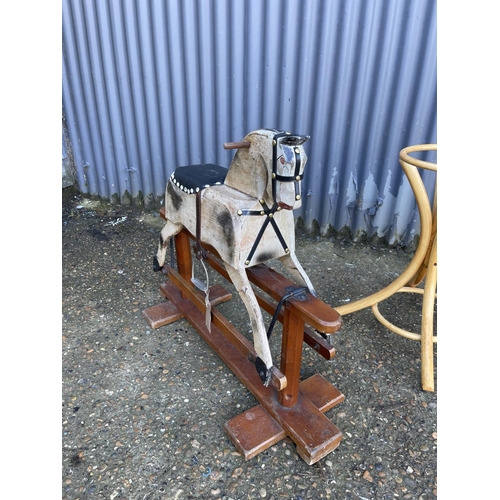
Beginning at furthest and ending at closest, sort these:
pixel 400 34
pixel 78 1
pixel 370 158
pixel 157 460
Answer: pixel 78 1, pixel 370 158, pixel 400 34, pixel 157 460

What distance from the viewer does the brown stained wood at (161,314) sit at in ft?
7.99

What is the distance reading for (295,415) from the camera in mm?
1797

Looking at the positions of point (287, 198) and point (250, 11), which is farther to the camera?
point (250, 11)

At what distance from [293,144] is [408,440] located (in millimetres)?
1420

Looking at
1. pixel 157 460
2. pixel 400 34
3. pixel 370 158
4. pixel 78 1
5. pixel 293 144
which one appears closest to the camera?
pixel 293 144

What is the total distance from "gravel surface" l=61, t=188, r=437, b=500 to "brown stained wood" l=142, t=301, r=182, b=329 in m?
0.05

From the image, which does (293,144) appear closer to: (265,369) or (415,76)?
(265,369)

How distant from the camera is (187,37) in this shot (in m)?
3.11

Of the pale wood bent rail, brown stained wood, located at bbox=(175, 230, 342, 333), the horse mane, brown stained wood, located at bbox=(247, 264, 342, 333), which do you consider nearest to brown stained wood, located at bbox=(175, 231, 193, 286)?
brown stained wood, located at bbox=(175, 230, 342, 333)

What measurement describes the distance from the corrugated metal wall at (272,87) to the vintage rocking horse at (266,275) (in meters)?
1.41

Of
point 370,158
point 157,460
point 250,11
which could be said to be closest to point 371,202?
point 370,158

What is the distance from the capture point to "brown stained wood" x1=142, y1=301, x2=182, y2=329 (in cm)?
244

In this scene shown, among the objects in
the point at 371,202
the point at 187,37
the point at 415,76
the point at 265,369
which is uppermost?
the point at 187,37

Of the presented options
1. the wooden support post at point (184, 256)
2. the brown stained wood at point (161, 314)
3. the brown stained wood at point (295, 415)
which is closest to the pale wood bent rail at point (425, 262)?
the brown stained wood at point (295, 415)
